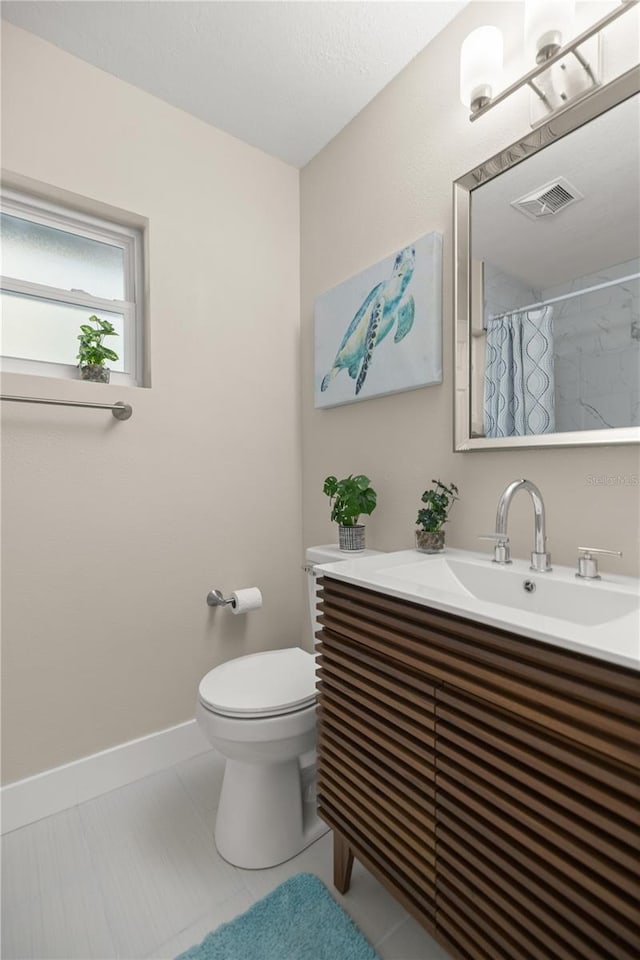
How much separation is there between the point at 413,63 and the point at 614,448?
1436 millimetres

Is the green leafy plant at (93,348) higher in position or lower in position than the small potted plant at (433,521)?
higher

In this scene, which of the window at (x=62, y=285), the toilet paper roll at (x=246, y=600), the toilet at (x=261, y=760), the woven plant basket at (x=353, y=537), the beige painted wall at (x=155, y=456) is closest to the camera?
the toilet at (x=261, y=760)

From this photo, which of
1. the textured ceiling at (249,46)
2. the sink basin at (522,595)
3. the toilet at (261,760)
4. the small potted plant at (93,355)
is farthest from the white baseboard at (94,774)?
the textured ceiling at (249,46)

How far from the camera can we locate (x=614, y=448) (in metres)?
1.06

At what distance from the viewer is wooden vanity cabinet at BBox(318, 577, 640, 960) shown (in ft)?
2.04

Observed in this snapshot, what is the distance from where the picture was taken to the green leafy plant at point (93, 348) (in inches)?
62.9

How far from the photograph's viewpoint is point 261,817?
128cm

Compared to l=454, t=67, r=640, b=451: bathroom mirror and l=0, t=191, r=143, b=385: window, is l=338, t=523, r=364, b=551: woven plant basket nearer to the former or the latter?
l=454, t=67, r=640, b=451: bathroom mirror

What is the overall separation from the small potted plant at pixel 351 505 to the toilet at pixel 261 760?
426mm

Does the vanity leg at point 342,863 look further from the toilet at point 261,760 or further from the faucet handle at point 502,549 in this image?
the faucet handle at point 502,549

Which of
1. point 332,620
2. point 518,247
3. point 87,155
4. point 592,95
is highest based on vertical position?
point 87,155

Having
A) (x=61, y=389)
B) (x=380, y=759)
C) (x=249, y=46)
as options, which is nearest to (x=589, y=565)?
(x=380, y=759)

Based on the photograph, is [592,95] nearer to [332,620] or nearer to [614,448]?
[614,448]

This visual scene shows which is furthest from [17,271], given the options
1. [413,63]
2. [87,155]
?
[413,63]
